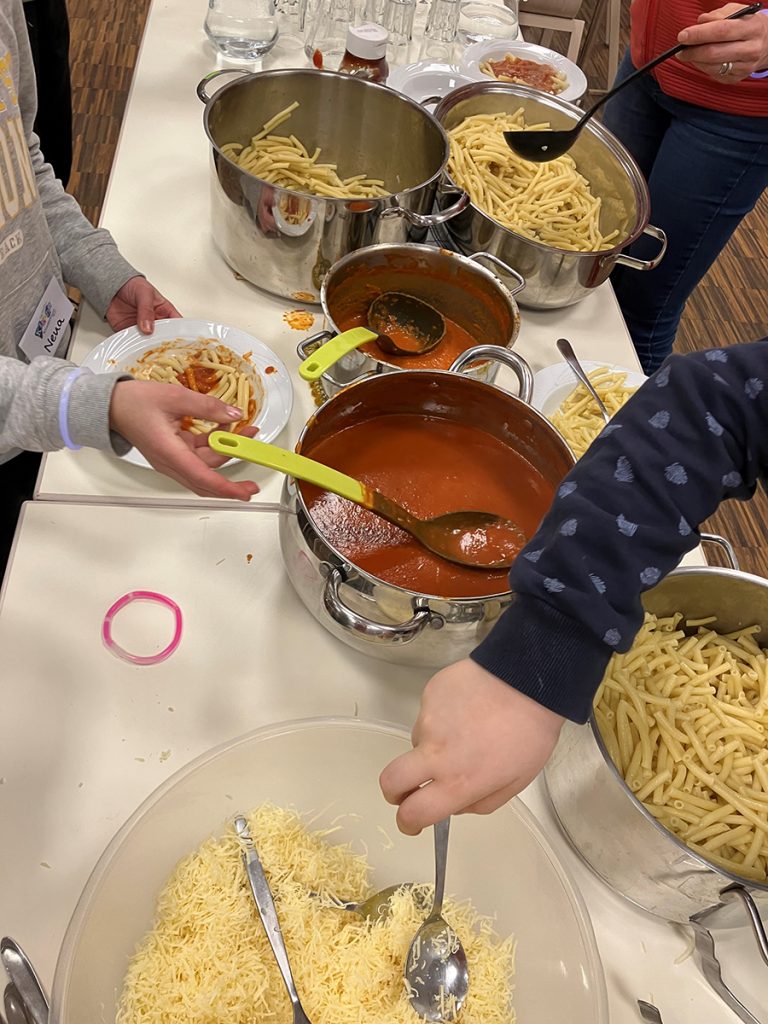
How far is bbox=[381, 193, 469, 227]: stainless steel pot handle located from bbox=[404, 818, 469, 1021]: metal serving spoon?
30.4 inches

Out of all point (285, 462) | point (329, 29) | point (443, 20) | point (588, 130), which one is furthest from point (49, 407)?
point (443, 20)

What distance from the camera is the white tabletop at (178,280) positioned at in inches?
36.2

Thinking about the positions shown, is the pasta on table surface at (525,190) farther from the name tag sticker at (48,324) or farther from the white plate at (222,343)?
the name tag sticker at (48,324)

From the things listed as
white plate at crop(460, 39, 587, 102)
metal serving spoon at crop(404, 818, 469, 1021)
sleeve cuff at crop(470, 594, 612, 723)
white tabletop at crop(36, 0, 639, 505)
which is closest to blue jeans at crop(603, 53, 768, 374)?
white plate at crop(460, 39, 587, 102)

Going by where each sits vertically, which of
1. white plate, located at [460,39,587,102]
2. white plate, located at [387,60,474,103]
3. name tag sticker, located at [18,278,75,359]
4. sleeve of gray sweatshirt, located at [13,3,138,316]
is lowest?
name tag sticker, located at [18,278,75,359]

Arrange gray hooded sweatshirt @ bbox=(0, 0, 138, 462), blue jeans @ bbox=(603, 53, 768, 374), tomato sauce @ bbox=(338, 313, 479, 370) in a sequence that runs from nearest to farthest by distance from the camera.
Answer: gray hooded sweatshirt @ bbox=(0, 0, 138, 462), tomato sauce @ bbox=(338, 313, 479, 370), blue jeans @ bbox=(603, 53, 768, 374)

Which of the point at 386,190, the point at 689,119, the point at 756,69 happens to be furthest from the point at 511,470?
the point at 689,119

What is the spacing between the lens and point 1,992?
22.5 inches

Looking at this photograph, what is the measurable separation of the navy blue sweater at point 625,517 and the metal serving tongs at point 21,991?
0.38 metres

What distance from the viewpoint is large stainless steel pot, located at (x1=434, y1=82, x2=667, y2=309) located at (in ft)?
3.64

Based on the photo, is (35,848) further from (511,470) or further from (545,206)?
(545,206)

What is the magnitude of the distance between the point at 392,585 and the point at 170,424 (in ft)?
0.91

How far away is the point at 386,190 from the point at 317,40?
0.56 meters

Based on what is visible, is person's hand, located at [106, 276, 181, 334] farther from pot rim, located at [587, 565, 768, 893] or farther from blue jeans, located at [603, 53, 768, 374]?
blue jeans, located at [603, 53, 768, 374]
